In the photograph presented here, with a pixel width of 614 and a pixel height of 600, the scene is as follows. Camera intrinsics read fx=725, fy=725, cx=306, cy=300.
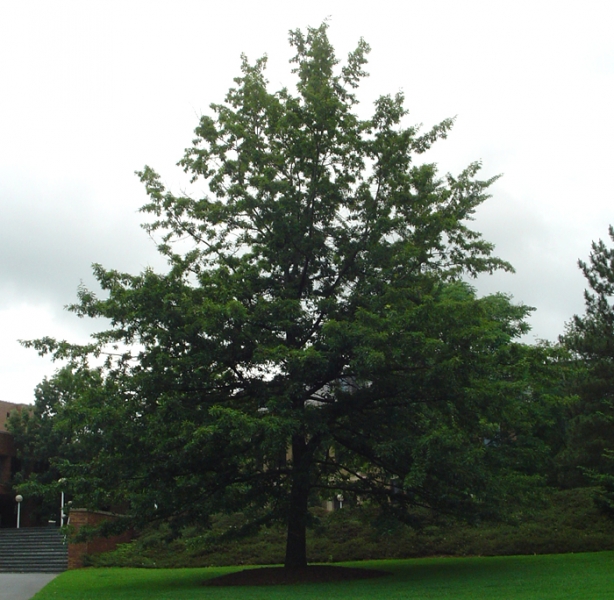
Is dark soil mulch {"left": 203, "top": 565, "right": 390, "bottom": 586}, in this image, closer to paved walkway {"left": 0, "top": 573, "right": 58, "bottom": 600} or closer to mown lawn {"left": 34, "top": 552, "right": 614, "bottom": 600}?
mown lawn {"left": 34, "top": 552, "right": 614, "bottom": 600}

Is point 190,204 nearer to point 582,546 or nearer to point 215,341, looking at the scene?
point 215,341

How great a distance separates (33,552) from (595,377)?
2304 cm

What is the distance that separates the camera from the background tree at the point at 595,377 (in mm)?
23469

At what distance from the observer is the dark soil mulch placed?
52.5 ft

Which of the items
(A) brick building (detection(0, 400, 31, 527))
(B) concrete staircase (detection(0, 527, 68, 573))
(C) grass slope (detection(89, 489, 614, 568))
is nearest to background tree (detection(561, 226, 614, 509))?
(C) grass slope (detection(89, 489, 614, 568))

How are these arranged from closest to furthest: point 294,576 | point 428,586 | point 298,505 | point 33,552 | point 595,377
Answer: point 428,586, point 294,576, point 298,505, point 595,377, point 33,552

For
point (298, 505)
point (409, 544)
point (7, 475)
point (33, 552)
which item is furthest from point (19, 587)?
point (7, 475)

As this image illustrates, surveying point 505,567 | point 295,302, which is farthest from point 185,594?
point 505,567

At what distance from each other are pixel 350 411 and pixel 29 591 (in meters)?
9.54

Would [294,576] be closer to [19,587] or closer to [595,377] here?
[19,587]

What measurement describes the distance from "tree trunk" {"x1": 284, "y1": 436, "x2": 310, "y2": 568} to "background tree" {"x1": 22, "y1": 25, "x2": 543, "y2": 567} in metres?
0.05

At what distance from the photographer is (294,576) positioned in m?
16.3

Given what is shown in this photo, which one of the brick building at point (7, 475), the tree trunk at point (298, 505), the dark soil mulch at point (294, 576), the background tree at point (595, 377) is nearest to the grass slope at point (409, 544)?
the background tree at point (595, 377)

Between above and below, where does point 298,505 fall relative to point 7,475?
below
